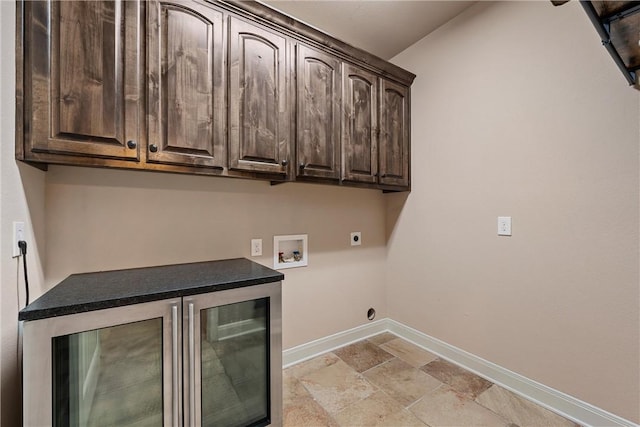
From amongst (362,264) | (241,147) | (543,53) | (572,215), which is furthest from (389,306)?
(543,53)

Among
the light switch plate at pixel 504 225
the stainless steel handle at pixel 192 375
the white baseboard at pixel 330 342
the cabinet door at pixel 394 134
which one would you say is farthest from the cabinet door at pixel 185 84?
the light switch plate at pixel 504 225

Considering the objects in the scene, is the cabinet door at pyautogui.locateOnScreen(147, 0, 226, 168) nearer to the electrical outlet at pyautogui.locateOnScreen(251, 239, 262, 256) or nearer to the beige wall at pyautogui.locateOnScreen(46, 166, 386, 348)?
the beige wall at pyautogui.locateOnScreen(46, 166, 386, 348)

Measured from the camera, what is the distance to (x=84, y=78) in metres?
1.22

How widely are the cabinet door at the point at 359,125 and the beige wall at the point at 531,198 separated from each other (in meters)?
0.52

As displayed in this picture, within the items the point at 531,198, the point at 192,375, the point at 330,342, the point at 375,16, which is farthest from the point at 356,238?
the point at 375,16

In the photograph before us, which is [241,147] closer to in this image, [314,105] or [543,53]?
[314,105]

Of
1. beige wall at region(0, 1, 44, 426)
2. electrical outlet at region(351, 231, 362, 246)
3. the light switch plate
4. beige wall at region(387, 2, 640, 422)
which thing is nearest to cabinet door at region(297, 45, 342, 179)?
electrical outlet at region(351, 231, 362, 246)

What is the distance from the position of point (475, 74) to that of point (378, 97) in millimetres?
735

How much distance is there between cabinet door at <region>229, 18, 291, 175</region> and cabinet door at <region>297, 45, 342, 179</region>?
0.40ft

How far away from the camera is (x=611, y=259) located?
4.94 feet

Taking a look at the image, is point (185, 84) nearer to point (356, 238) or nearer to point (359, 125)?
point (359, 125)

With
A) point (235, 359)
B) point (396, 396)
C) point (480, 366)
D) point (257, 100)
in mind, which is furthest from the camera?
point (480, 366)

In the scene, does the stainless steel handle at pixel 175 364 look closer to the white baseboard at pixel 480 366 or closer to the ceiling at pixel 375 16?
the white baseboard at pixel 480 366

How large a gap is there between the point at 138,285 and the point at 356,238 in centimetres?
180
